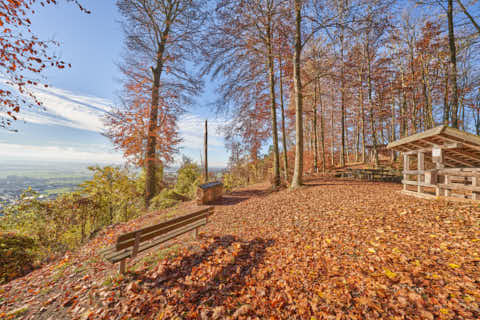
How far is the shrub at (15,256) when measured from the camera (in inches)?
191

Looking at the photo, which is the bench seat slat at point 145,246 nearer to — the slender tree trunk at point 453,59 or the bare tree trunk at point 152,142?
the bare tree trunk at point 152,142

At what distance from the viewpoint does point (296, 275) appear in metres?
2.91

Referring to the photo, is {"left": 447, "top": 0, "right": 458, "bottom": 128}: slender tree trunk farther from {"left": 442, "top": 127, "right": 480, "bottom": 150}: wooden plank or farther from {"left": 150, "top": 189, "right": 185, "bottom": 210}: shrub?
{"left": 150, "top": 189, "right": 185, "bottom": 210}: shrub

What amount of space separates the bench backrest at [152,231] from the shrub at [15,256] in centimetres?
448

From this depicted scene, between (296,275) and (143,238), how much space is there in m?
3.10

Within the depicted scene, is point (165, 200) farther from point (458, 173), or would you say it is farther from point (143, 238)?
point (458, 173)

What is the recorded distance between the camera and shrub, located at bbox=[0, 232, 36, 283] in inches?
191

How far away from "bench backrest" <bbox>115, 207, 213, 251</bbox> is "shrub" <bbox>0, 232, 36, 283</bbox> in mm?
4477

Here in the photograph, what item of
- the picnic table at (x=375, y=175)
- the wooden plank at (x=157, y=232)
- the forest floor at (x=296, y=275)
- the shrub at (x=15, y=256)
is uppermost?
the picnic table at (x=375, y=175)

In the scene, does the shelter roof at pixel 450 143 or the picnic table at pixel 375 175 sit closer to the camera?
the shelter roof at pixel 450 143

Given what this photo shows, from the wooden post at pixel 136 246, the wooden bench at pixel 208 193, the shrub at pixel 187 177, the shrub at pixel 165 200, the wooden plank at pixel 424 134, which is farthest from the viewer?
the shrub at pixel 187 177

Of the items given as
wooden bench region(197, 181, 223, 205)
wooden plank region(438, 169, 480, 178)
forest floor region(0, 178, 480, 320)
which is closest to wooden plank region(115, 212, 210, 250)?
forest floor region(0, 178, 480, 320)

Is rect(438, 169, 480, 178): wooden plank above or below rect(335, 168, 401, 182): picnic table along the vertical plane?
above

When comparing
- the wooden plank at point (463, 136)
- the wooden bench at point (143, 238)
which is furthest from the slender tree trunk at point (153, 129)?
the wooden plank at point (463, 136)
